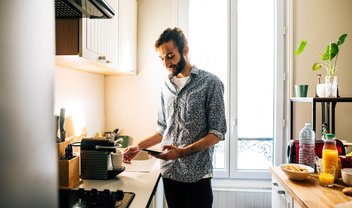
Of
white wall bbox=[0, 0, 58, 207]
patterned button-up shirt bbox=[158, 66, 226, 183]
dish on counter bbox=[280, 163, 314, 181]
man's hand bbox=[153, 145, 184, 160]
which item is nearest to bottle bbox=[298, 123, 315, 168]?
dish on counter bbox=[280, 163, 314, 181]

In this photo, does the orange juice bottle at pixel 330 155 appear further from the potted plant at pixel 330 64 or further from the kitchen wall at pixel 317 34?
the kitchen wall at pixel 317 34

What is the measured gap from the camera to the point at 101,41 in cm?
155

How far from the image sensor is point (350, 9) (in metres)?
2.50

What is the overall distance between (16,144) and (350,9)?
2952 mm

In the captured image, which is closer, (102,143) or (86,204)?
(86,204)

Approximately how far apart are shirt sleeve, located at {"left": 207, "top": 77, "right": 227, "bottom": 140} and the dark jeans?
276 millimetres

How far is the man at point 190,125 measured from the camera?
57.0 inches

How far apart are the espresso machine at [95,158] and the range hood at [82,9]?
0.66 meters

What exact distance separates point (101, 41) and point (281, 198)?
1443 millimetres

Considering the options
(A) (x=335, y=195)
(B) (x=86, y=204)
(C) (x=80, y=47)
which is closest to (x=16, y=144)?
(B) (x=86, y=204)

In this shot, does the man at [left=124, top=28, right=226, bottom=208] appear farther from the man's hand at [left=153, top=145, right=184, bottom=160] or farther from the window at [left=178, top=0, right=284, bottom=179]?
the window at [left=178, top=0, right=284, bottom=179]

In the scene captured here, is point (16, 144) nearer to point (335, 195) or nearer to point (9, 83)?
point (9, 83)

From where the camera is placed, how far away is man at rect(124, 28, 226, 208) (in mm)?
1447

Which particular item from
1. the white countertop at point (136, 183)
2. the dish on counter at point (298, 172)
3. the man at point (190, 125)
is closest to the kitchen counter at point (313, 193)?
the dish on counter at point (298, 172)
